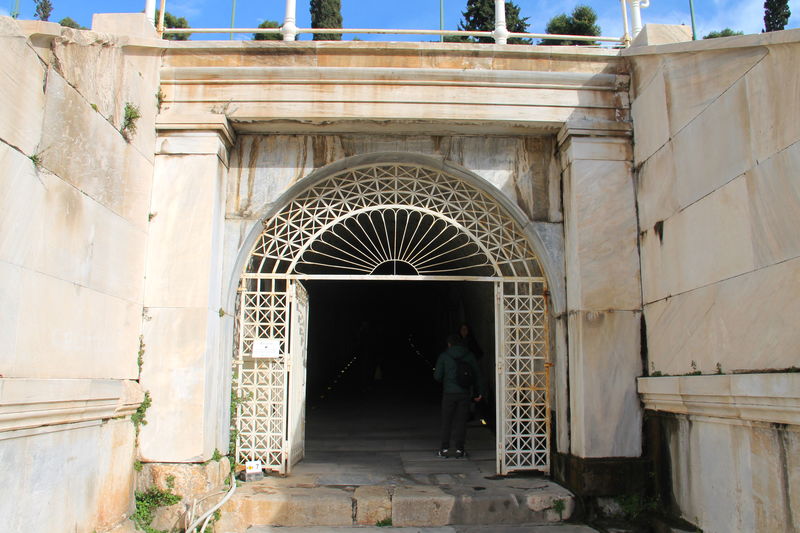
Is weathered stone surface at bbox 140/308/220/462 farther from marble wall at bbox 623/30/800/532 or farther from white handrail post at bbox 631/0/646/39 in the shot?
white handrail post at bbox 631/0/646/39

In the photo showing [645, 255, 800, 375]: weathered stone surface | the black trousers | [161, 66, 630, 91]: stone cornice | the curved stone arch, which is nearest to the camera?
[645, 255, 800, 375]: weathered stone surface

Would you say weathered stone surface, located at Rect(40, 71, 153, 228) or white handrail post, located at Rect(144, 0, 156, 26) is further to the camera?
white handrail post, located at Rect(144, 0, 156, 26)

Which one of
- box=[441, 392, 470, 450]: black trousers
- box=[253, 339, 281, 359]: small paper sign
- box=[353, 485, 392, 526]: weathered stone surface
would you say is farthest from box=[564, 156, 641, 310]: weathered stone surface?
box=[253, 339, 281, 359]: small paper sign

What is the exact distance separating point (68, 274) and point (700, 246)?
15.8 feet

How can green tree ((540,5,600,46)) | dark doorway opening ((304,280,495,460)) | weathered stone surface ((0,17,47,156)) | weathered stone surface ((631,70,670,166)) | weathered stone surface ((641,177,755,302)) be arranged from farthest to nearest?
green tree ((540,5,600,46)) → dark doorway opening ((304,280,495,460)) → weathered stone surface ((631,70,670,166)) → weathered stone surface ((641,177,755,302)) → weathered stone surface ((0,17,47,156))

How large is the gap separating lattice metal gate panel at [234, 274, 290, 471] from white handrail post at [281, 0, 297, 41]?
8.27ft

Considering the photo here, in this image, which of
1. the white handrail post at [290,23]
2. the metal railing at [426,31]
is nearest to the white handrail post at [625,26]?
the metal railing at [426,31]

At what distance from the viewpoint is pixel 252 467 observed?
622 cm

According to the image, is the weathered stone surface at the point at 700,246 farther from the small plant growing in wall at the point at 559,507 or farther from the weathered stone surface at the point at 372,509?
the weathered stone surface at the point at 372,509

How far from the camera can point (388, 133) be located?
259 inches

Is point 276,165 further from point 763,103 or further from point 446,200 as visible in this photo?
point 763,103

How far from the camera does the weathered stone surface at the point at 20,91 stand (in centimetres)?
382

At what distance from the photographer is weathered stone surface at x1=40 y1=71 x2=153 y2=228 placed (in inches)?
171

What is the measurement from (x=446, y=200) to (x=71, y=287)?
3723 mm
